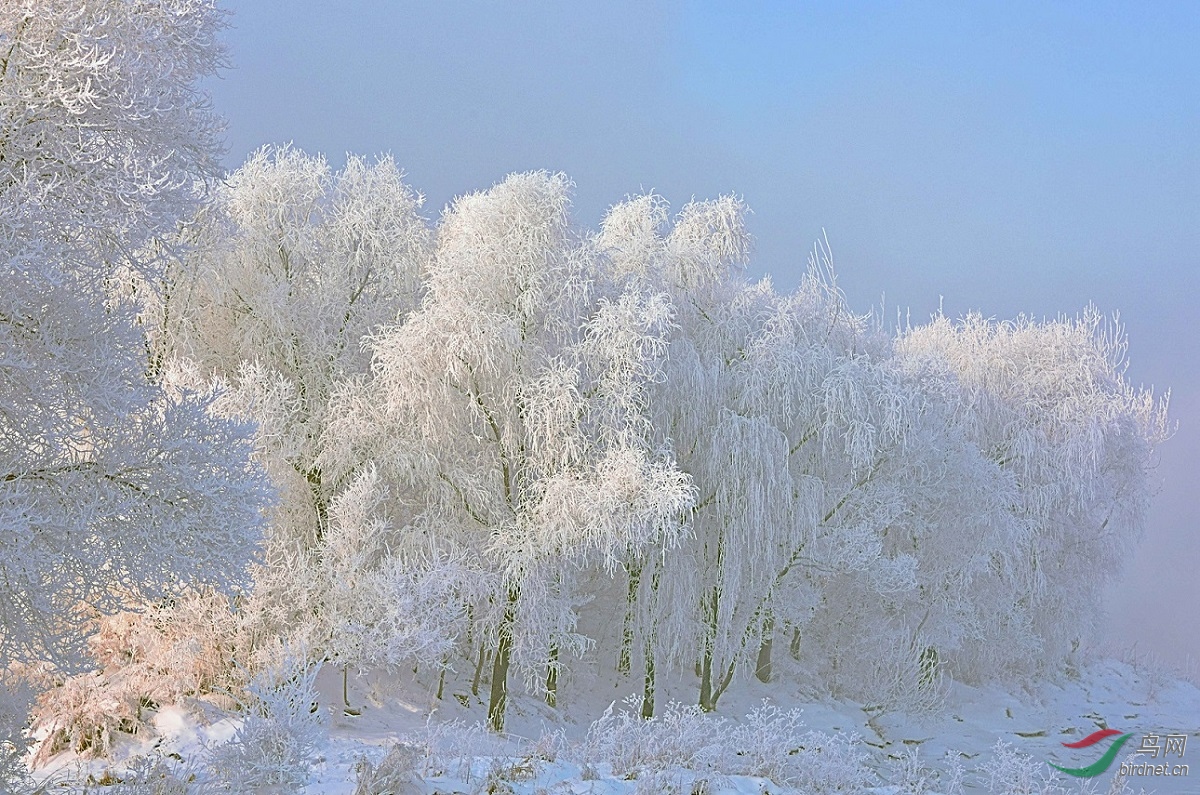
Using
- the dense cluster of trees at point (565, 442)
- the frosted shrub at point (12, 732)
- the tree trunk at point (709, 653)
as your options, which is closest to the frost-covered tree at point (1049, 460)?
the dense cluster of trees at point (565, 442)

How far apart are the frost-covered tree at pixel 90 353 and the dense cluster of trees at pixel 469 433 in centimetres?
3

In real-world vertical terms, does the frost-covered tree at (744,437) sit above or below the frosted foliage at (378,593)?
above

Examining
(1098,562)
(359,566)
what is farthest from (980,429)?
(359,566)

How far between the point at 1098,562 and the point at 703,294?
12492 millimetres

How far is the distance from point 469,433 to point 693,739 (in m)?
6.35

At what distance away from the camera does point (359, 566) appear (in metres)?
12.6

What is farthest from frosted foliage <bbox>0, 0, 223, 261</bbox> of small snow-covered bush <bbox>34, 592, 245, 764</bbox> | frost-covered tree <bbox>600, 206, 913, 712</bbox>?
frost-covered tree <bbox>600, 206, 913, 712</bbox>

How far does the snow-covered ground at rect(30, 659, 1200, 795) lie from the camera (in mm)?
7504

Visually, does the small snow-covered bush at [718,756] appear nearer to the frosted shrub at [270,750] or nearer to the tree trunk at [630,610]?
the frosted shrub at [270,750]

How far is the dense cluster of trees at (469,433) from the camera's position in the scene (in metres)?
6.90

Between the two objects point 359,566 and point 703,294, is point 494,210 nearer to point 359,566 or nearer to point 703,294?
point 703,294

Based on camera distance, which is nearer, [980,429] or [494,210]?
[494,210]

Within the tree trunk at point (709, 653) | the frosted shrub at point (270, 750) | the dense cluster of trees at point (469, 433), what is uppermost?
the dense cluster of trees at point (469, 433)

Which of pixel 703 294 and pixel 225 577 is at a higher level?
pixel 703 294
